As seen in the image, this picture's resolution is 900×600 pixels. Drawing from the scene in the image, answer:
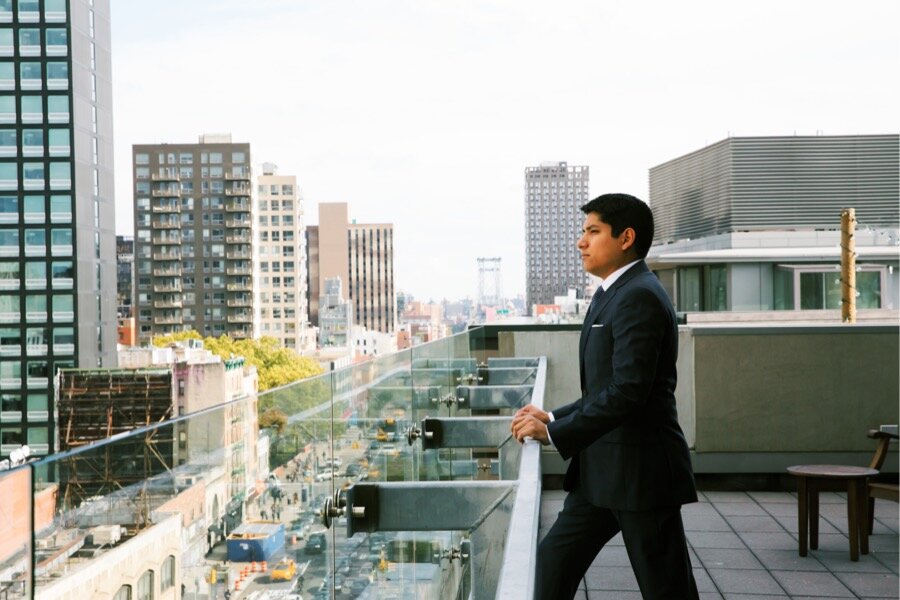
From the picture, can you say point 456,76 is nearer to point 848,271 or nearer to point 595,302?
point 848,271

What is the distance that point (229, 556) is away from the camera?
1731mm

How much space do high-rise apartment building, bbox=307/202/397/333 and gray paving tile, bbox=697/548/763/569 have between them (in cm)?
15809

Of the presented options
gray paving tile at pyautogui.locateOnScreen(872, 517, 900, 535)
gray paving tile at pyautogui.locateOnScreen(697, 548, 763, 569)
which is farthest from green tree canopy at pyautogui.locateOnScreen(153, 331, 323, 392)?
gray paving tile at pyautogui.locateOnScreen(697, 548, 763, 569)

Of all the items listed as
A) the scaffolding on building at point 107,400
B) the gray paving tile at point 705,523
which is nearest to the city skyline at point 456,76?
the scaffolding on building at point 107,400

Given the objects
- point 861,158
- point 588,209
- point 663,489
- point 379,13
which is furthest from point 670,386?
point 379,13

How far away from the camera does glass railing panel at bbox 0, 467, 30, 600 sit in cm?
105

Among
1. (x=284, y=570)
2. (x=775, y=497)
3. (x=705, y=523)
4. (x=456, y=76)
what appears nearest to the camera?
(x=284, y=570)

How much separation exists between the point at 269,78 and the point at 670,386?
182482mm

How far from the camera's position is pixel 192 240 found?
407ft

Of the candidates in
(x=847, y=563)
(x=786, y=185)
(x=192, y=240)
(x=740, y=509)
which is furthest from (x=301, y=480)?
(x=192, y=240)

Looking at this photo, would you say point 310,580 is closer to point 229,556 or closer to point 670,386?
point 229,556

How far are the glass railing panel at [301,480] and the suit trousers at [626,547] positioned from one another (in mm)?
552

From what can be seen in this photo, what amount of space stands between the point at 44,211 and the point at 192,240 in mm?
50683

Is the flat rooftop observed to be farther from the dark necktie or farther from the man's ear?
the man's ear
